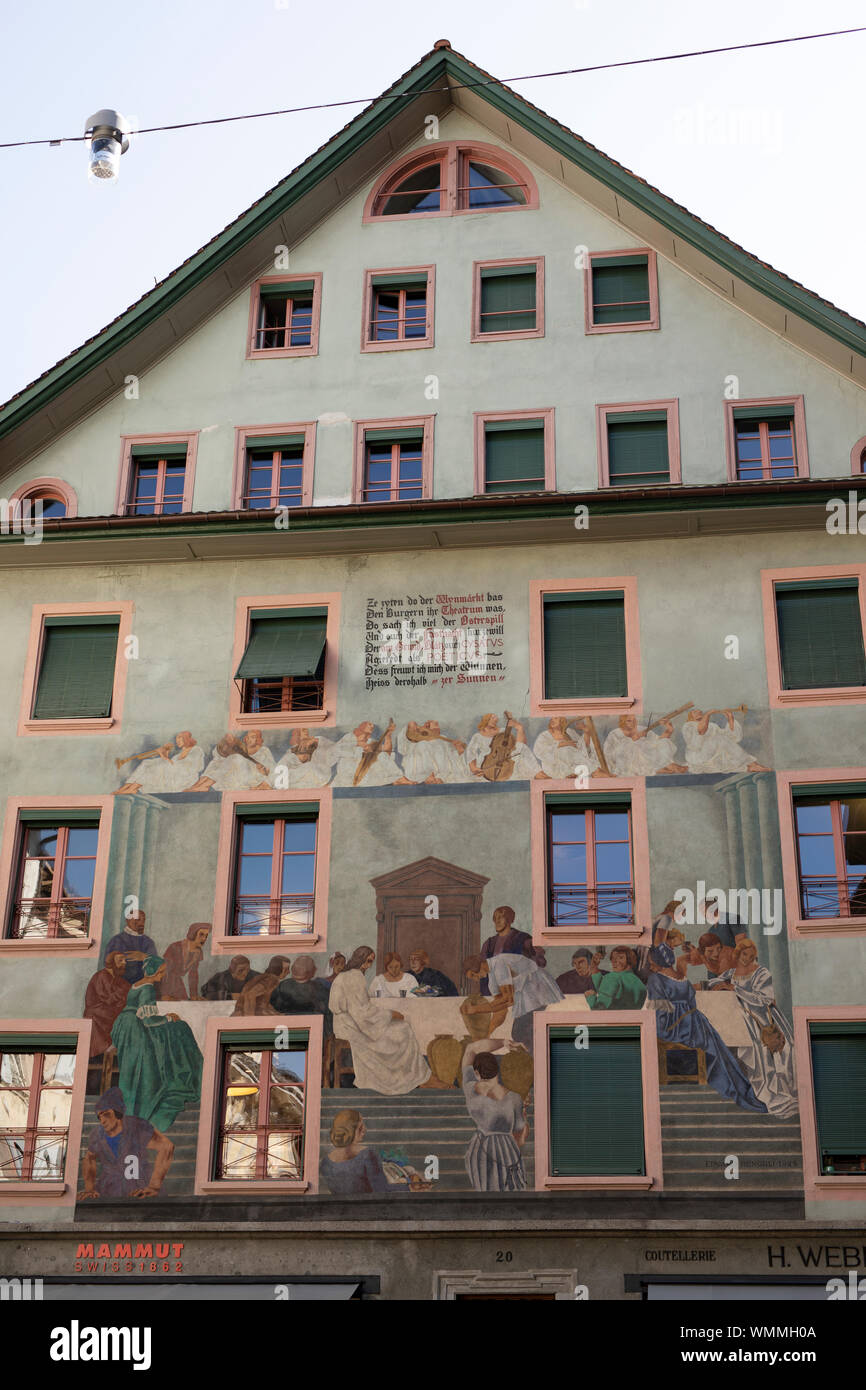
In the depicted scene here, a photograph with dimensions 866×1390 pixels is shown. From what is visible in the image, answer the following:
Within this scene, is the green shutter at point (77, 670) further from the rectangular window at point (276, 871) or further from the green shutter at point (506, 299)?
the green shutter at point (506, 299)

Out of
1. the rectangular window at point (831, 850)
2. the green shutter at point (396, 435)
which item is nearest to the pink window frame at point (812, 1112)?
the rectangular window at point (831, 850)

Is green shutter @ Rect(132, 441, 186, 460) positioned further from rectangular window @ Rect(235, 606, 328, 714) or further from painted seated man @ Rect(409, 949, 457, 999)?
painted seated man @ Rect(409, 949, 457, 999)

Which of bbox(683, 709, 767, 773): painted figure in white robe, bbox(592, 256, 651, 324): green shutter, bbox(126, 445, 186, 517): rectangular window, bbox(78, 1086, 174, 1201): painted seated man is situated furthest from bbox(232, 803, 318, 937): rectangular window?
bbox(592, 256, 651, 324): green shutter

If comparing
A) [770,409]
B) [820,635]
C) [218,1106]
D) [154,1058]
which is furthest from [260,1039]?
[770,409]

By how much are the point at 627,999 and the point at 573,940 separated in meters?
1.06

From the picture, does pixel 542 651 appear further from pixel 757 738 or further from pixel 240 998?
pixel 240 998

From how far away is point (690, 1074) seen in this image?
21328 millimetres

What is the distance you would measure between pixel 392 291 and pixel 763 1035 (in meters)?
13.4

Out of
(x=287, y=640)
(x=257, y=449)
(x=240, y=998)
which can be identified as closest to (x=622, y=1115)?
(x=240, y=998)

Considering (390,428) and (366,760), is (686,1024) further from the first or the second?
(390,428)

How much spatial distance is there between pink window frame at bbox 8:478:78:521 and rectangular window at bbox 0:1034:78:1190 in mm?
8631
